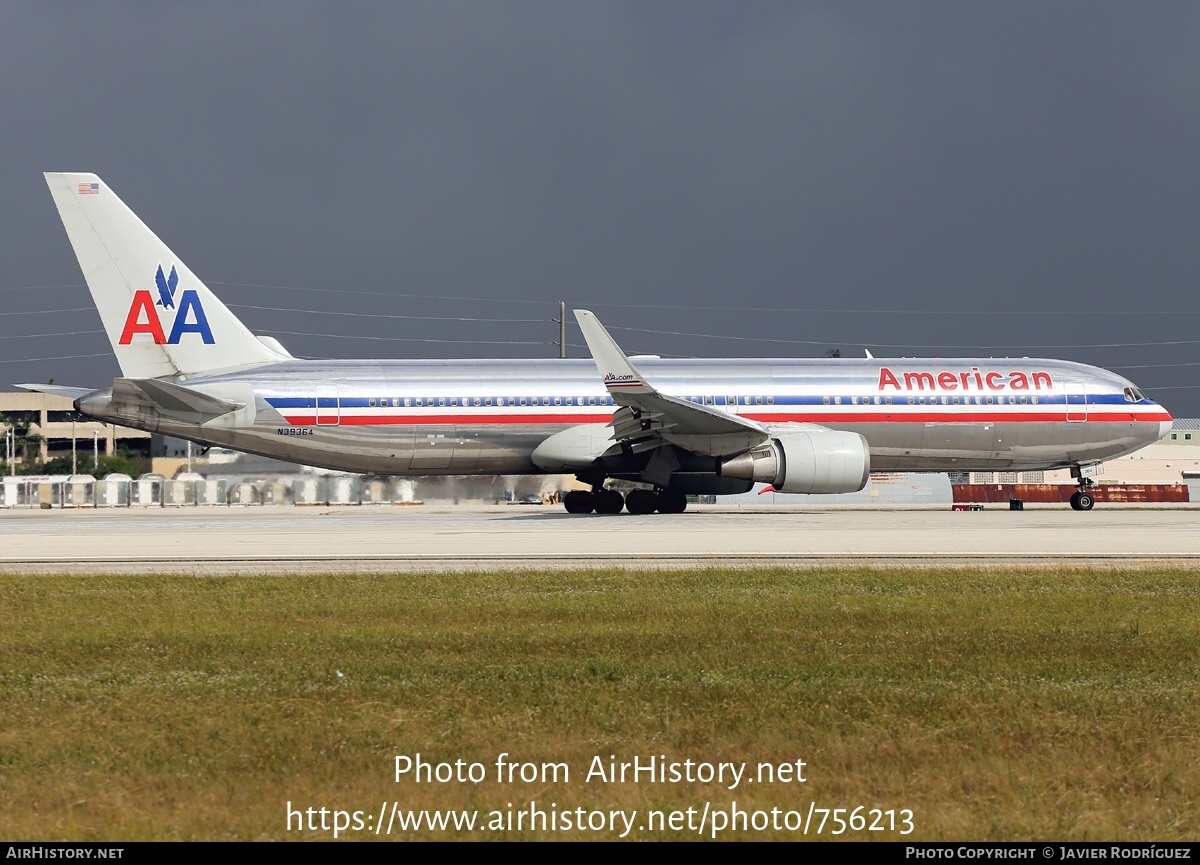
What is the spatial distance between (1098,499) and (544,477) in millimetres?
30916

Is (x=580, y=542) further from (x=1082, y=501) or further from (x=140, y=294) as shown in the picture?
(x=1082, y=501)

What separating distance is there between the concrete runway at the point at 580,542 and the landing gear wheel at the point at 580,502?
1514mm

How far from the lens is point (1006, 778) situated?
6395mm

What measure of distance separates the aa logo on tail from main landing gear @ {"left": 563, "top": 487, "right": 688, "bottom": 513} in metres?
10.4

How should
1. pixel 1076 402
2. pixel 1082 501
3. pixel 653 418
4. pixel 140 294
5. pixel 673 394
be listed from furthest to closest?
pixel 1082 501 → pixel 1076 402 → pixel 673 394 → pixel 140 294 → pixel 653 418

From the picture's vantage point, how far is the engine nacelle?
29.3m

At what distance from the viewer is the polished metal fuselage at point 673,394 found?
103 ft

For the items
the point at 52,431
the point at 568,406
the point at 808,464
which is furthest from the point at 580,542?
the point at 52,431

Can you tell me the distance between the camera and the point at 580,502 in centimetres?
3353

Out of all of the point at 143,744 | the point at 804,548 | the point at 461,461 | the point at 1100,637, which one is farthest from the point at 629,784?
the point at 461,461

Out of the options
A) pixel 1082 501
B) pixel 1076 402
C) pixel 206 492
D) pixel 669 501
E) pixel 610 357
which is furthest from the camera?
pixel 206 492

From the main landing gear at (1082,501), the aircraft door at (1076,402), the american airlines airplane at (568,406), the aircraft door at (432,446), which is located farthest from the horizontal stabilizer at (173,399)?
the main landing gear at (1082,501)

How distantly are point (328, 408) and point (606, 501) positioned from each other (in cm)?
761
